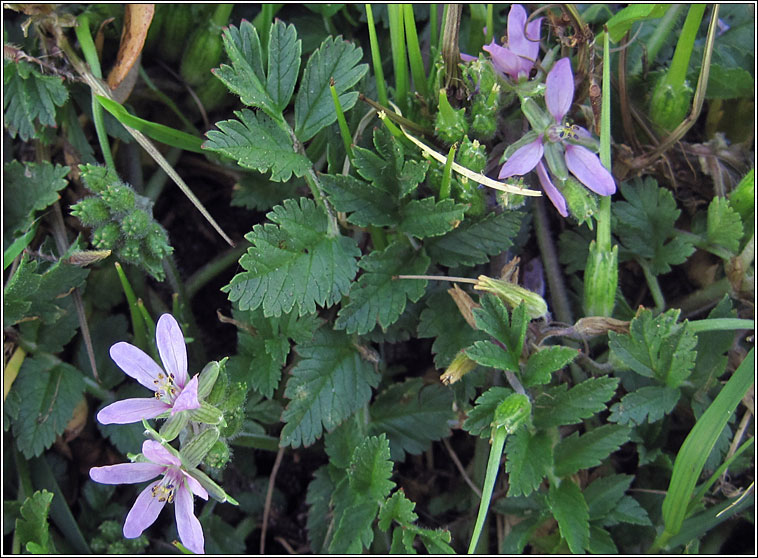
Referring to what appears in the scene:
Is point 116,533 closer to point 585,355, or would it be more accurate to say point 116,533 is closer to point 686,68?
point 585,355

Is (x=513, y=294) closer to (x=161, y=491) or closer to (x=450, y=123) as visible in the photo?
(x=450, y=123)

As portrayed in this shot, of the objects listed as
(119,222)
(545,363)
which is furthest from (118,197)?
(545,363)

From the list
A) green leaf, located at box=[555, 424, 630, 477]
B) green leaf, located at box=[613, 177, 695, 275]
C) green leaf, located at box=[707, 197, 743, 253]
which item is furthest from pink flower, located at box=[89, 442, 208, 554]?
green leaf, located at box=[707, 197, 743, 253]

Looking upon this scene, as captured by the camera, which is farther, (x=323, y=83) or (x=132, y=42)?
(x=132, y=42)

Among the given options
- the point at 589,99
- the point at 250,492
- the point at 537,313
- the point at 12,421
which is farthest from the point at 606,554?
the point at 12,421

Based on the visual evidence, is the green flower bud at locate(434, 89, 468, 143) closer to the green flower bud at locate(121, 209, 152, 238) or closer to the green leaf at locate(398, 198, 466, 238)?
the green leaf at locate(398, 198, 466, 238)

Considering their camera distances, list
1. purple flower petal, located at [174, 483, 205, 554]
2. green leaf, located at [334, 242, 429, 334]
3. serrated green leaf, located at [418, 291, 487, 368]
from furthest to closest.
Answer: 1. serrated green leaf, located at [418, 291, 487, 368]
2. green leaf, located at [334, 242, 429, 334]
3. purple flower petal, located at [174, 483, 205, 554]

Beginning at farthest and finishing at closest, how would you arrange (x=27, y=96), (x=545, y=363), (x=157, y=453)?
(x=27, y=96) < (x=545, y=363) < (x=157, y=453)
